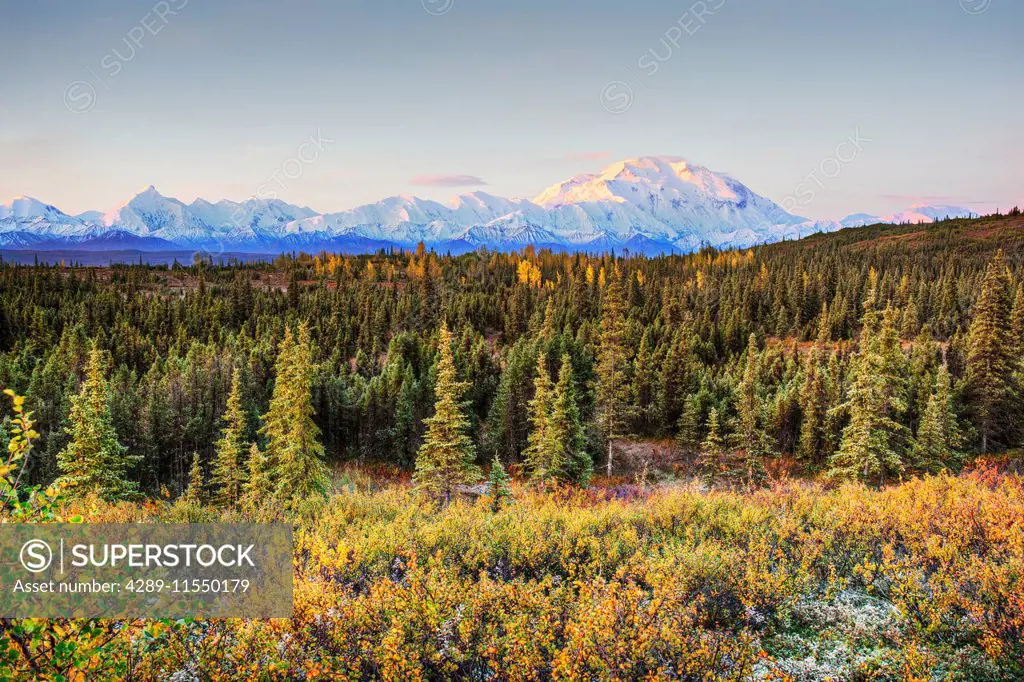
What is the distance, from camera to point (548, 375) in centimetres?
3797

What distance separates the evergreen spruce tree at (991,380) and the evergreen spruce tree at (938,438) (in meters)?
8.81

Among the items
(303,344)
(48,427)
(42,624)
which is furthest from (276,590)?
(48,427)

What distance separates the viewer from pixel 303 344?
29.8 m

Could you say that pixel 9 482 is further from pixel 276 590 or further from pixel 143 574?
pixel 276 590

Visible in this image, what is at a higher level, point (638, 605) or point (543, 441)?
point (638, 605)

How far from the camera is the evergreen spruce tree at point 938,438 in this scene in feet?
133

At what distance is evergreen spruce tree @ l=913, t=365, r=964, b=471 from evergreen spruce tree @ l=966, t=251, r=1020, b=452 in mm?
8807

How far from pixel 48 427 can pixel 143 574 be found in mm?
63449

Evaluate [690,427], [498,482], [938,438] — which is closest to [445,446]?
[498,482]

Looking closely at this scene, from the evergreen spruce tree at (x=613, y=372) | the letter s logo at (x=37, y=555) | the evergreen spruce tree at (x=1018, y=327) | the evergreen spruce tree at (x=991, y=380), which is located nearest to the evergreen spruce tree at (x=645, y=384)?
the evergreen spruce tree at (x=613, y=372)
